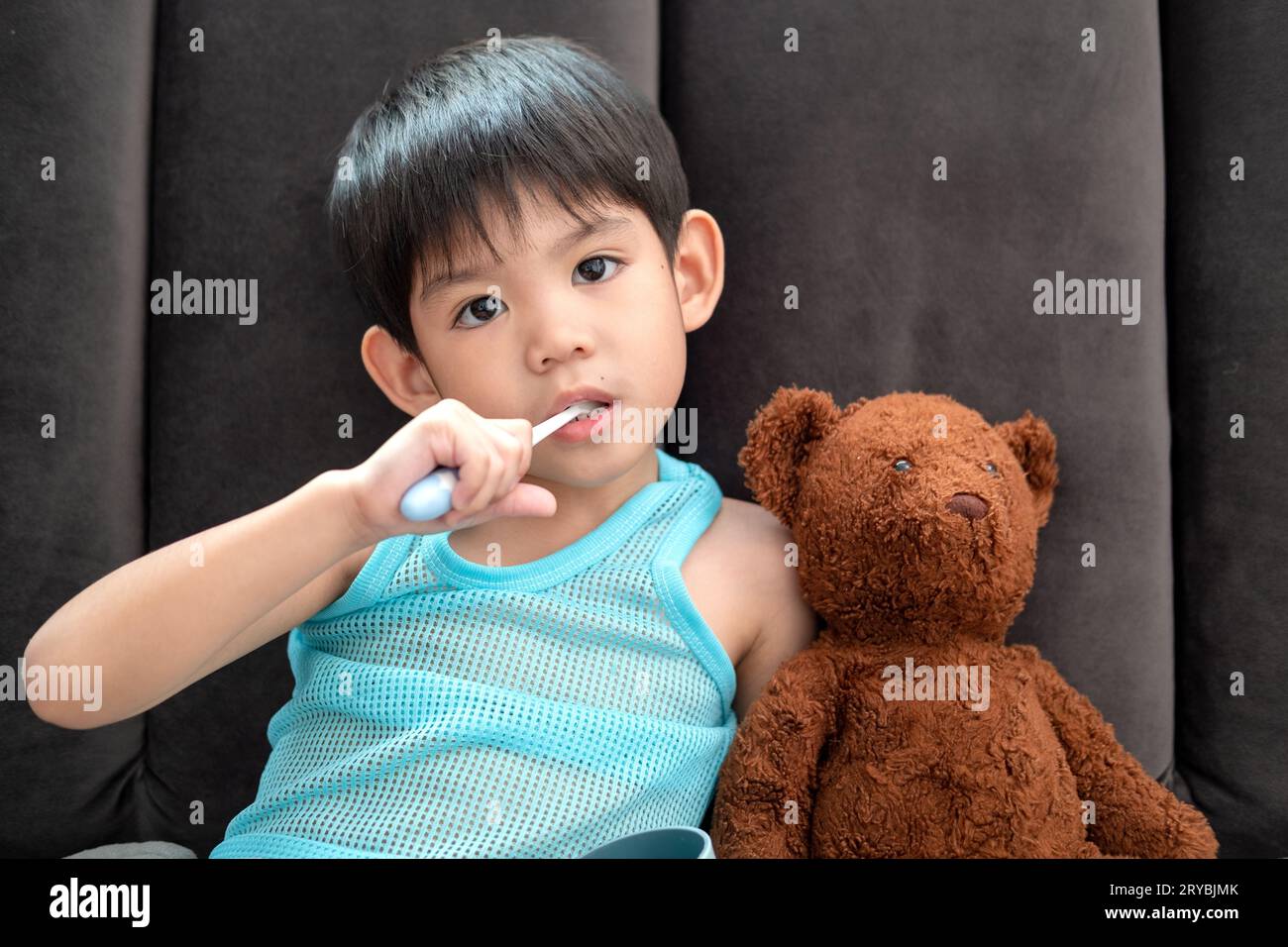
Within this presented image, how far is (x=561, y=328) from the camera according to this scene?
32.0 inches

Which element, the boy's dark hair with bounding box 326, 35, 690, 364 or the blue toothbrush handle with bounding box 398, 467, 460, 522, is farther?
the boy's dark hair with bounding box 326, 35, 690, 364

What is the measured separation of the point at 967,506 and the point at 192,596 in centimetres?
57

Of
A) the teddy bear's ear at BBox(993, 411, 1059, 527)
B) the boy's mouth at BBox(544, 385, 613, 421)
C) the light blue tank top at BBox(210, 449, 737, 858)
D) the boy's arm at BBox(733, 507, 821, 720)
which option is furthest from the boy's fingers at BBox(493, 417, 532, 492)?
the teddy bear's ear at BBox(993, 411, 1059, 527)

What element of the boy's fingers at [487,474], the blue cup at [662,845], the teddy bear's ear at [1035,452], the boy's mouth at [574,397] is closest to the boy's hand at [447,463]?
the boy's fingers at [487,474]

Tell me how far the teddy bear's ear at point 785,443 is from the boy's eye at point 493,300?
0.61 feet

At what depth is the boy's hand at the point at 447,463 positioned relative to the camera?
686mm

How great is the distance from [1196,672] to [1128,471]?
8.5 inches

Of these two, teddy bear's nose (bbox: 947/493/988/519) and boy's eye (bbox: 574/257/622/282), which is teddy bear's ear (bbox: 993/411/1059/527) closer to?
teddy bear's nose (bbox: 947/493/988/519)

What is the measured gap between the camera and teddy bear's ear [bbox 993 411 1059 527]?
0.91 meters

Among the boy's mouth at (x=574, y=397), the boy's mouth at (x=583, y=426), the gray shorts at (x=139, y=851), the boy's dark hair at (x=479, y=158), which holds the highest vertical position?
the boy's dark hair at (x=479, y=158)

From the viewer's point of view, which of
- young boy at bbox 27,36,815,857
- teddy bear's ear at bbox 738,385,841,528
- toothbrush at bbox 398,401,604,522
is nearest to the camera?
toothbrush at bbox 398,401,604,522

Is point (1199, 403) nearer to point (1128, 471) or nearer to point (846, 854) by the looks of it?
point (1128, 471)

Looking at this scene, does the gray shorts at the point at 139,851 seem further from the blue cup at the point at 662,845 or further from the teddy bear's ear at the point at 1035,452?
the teddy bear's ear at the point at 1035,452
